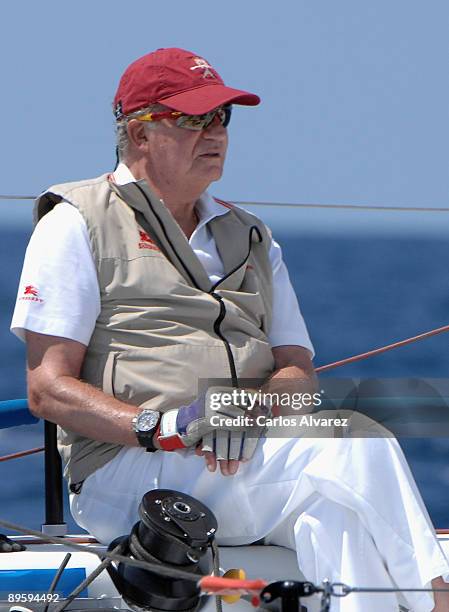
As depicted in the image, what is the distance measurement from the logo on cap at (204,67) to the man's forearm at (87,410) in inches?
22.1

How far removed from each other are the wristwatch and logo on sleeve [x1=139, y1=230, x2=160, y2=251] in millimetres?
299

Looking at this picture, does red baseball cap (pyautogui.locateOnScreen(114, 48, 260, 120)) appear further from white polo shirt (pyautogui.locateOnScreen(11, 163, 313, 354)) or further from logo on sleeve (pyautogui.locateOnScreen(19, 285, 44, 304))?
logo on sleeve (pyautogui.locateOnScreen(19, 285, 44, 304))

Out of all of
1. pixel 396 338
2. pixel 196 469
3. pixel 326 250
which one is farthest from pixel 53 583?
pixel 326 250

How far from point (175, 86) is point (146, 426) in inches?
22.9

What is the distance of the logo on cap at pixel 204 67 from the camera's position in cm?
280

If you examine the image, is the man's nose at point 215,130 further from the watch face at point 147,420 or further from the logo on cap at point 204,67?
the watch face at point 147,420

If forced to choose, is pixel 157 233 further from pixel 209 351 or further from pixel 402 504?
pixel 402 504

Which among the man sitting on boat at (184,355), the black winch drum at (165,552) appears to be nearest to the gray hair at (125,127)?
the man sitting on boat at (184,355)

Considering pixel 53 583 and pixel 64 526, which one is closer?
pixel 53 583

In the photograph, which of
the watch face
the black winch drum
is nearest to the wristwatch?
the watch face

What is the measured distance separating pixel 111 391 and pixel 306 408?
309 millimetres

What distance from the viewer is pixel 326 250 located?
9859 millimetres

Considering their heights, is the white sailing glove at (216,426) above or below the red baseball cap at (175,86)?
below

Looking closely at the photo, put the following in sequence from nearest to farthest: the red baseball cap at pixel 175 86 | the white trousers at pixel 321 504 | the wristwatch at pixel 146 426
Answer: the white trousers at pixel 321 504
the wristwatch at pixel 146 426
the red baseball cap at pixel 175 86
